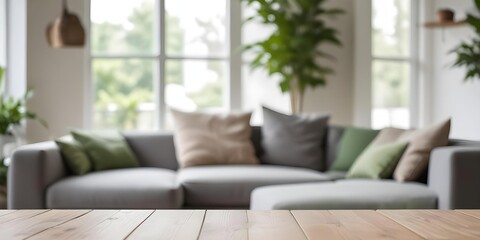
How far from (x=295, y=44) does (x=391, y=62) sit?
1305 millimetres

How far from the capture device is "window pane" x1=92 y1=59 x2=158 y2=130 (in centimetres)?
546

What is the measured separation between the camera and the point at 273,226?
1.35 metres

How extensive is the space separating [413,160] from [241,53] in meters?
2.41

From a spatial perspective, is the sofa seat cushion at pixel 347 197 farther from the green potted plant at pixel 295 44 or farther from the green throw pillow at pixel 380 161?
the green potted plant at pixel 295 44

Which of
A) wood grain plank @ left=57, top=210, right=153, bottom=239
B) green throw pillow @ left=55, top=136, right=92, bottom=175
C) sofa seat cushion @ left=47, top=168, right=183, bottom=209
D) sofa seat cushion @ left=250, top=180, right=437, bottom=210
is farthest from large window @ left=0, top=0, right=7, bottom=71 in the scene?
wood grain plank @ left=57, top=210, right=153, bottom=239

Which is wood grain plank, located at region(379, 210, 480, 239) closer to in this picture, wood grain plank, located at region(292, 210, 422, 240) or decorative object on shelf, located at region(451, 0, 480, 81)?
wood grain plank, located at region(292, 210, 422, 240)

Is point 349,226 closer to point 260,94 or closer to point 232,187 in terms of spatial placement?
point 232,187

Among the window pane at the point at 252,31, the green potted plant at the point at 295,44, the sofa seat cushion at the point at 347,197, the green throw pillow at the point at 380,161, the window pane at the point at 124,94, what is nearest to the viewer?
the sofa seat cushion at the point at 347,197

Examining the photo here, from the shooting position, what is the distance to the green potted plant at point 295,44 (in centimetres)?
533

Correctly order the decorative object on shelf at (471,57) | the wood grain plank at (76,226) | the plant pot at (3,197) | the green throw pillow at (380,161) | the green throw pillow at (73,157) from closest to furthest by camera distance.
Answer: the wood grain plank at (76,226)
the green throw pillow at (380,161)
the green throw pillow at (73,157)
the plant pot at (3,197)
the decorative object on shelf at (471,57)

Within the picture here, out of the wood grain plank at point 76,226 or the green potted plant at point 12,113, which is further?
the green potted plant at point 12,113

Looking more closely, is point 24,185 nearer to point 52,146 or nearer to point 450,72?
point 52,146

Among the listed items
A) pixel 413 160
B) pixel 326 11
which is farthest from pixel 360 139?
pixel 326 11

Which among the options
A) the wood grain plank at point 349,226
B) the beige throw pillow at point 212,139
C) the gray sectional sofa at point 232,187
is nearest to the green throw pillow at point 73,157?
the gray sectional sofa at point 232,187
